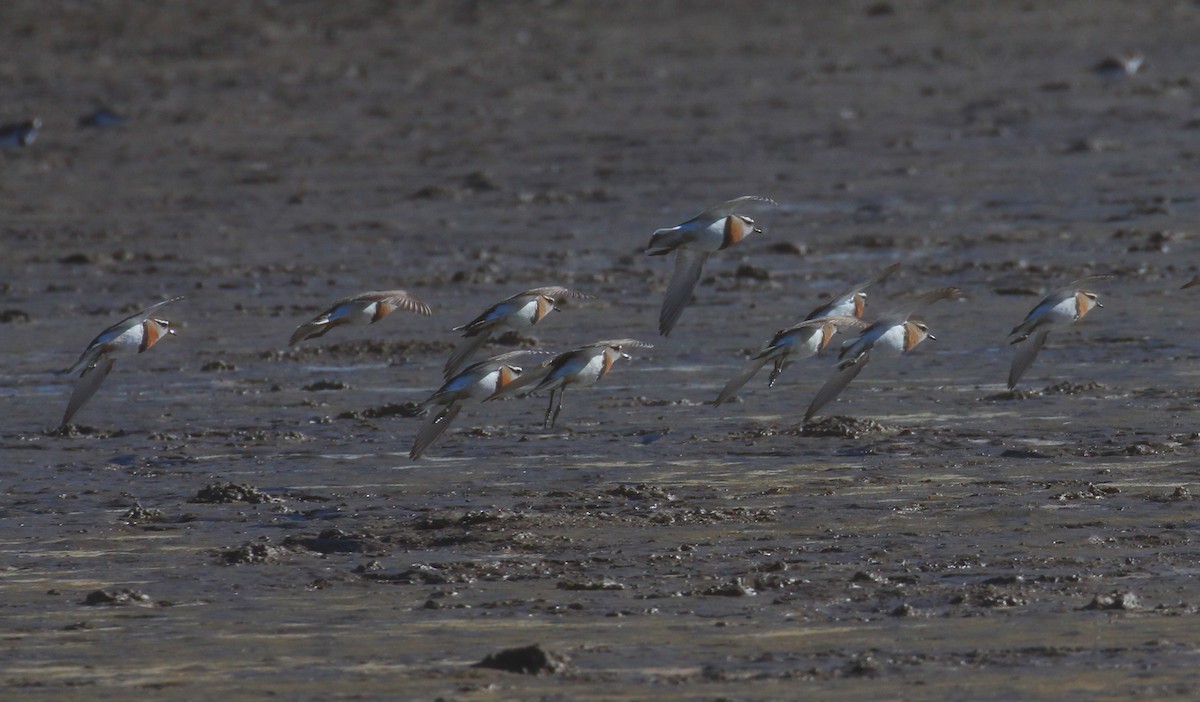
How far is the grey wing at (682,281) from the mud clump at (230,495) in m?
2.28

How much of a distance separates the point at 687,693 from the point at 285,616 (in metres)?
1.99

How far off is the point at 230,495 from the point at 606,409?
3.05 metres

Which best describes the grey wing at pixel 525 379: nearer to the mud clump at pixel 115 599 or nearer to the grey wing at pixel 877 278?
the grey wing at pixel 877 278

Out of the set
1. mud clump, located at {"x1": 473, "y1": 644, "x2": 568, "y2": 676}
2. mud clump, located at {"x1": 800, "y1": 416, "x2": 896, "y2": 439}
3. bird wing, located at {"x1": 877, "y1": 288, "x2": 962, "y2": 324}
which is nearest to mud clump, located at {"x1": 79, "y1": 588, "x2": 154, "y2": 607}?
mud clump, located at {"x1": 473, "y1": 644, "x2": 568, "y2": 676}

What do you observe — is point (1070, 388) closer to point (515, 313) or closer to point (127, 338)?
point (515, 313)

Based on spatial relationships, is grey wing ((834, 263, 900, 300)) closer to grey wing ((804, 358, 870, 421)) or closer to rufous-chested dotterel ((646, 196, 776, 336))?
grey wing ((804, 358, 870, 421))

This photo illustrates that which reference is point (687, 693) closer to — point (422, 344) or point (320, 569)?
point (320, 569)

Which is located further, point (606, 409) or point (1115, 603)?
point (606, 409)

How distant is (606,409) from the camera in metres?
13.5

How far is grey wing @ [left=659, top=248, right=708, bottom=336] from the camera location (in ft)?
38.5

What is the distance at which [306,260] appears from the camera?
19.8 meters

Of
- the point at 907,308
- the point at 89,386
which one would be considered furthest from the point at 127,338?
the point at 907,308

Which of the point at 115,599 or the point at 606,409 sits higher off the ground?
the point at 606,409

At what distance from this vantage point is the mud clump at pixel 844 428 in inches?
489
